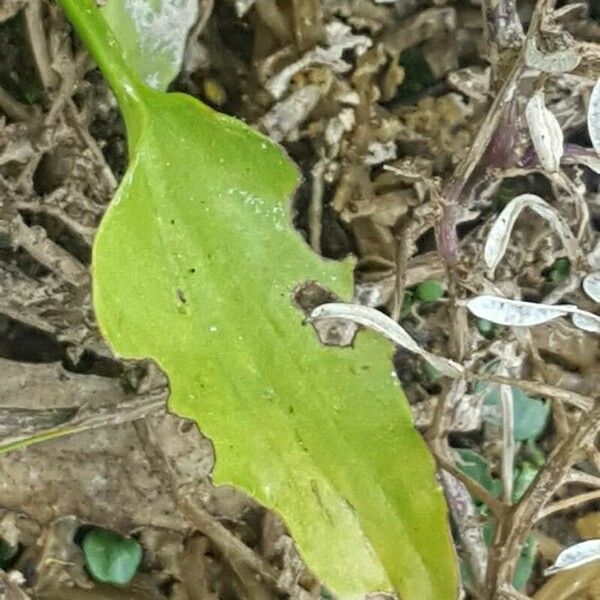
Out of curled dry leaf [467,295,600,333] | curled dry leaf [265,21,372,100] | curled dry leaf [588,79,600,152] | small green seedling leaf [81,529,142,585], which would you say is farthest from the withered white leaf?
small green seedling leaf [81,529,142,585]

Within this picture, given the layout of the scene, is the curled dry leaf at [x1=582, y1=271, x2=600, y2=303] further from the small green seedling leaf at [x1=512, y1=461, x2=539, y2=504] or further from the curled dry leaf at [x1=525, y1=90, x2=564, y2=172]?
the small green seedling leaf at [x1=512, y1=461, x2=539, y2=504]

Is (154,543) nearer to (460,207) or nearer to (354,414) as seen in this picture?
(354,414)

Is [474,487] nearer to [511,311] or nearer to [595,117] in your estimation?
[511,311]

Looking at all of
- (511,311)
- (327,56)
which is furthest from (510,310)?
(327,56)

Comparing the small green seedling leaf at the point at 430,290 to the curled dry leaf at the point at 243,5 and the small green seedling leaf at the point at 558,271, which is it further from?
the curled dry leaf at the point at 243,5

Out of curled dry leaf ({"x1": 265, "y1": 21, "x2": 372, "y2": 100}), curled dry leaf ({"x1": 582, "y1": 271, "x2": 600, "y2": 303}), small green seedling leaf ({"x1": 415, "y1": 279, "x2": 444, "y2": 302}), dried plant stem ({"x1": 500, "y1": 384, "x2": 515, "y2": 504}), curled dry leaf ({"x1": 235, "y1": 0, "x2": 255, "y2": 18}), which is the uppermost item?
curled dry leaf ({"x1": 235, "y1": 0, "x2": 255, "y2": 18})
